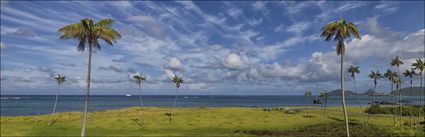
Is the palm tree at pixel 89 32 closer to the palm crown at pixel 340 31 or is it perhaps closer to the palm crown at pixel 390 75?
the palm crown at pixel 340 31

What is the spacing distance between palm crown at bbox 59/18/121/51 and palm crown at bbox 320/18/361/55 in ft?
103

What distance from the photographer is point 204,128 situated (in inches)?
3433

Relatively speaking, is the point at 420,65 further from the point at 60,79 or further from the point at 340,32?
the point at 60,79

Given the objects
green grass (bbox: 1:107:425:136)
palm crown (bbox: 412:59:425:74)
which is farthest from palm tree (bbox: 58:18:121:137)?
palm crown (bbox: 412:59:425:74)

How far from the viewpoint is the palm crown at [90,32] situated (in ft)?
149

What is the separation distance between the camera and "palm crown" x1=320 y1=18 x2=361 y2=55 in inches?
2110

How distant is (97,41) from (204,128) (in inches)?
1809

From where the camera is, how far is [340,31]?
53.8m

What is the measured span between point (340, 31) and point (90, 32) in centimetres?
3625

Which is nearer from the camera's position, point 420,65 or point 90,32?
point 90,32

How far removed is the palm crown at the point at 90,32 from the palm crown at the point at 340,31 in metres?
31.5

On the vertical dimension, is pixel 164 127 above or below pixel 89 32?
below

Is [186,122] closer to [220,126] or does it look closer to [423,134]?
[220,126]

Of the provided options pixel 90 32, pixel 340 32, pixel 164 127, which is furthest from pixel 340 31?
pixel 164 127
